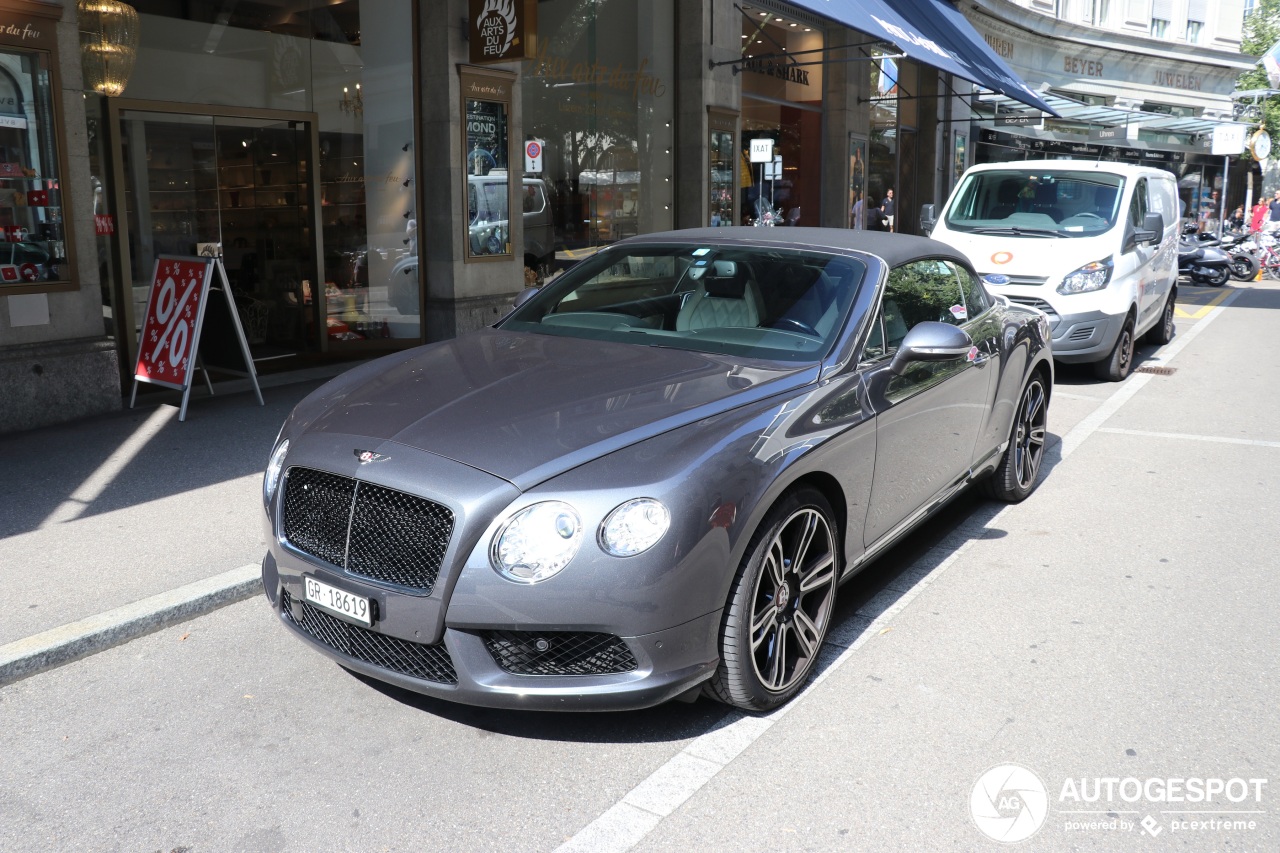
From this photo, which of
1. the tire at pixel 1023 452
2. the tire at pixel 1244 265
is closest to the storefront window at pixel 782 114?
the tire at pixel 1023 452

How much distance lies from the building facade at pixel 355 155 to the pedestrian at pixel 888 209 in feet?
20.9

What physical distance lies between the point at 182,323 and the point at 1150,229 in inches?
347

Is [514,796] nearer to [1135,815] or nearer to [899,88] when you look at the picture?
[1135,815]

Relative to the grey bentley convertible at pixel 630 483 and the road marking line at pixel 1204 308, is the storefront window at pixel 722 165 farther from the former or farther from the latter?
the grey bentley convertible at pixel 630 483

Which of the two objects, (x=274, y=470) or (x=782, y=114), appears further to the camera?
(x=782, y=114)

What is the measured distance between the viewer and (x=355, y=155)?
1105 centimetres

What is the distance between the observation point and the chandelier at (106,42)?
8.73m

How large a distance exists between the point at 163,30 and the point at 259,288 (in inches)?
95.6

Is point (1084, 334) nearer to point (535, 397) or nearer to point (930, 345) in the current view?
point (930, 345)

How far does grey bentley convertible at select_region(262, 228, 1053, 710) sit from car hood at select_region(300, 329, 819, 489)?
1 cm

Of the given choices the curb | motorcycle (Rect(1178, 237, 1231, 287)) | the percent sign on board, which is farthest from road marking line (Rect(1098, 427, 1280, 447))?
motorcycle (Rect(1178, 237, 1231, 287))

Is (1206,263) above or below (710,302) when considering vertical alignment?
below

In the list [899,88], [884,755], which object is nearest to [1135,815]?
[884,755]

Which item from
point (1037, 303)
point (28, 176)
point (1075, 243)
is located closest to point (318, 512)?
point (28, 176)
